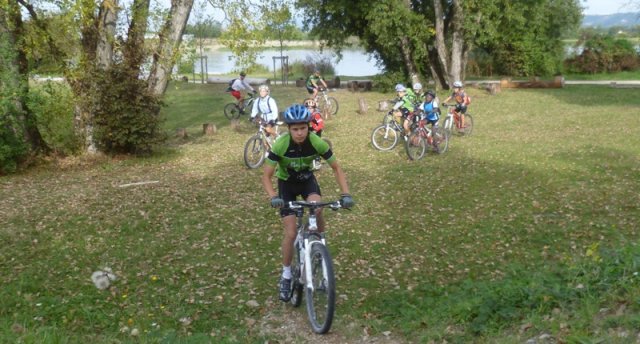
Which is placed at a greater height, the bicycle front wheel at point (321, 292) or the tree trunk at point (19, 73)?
the tree trunk at point (19, 73)

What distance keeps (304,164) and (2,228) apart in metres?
5.54

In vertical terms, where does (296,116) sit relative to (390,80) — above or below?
below

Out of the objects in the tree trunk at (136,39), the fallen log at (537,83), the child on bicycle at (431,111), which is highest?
the tree trunk at (136,39)

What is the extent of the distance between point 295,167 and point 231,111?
17.7 metres

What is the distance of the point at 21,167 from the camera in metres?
12.2

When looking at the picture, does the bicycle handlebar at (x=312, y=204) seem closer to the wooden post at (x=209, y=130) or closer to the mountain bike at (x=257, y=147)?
the mountain bike at (x=257, y=147)

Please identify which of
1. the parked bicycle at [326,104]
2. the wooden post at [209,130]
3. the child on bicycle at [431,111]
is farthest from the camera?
the parked bicycle at [326,104]

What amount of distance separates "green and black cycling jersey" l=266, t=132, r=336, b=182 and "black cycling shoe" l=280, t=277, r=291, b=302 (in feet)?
3.99

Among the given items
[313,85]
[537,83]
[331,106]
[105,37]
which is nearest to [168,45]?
[105,37]

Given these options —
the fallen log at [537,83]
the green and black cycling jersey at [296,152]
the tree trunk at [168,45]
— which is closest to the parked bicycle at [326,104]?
Result: the tree trunk at [168,45]

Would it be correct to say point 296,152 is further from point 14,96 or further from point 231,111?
point 231,111

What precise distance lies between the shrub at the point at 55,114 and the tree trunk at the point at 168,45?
2.07 metres

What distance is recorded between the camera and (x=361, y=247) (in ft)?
25.8

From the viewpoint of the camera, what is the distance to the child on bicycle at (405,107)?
13.9m
